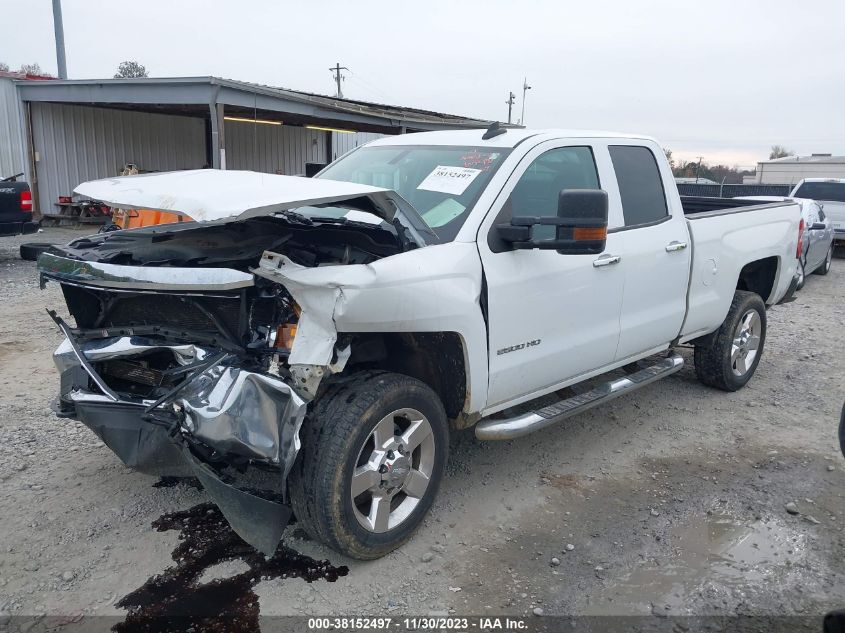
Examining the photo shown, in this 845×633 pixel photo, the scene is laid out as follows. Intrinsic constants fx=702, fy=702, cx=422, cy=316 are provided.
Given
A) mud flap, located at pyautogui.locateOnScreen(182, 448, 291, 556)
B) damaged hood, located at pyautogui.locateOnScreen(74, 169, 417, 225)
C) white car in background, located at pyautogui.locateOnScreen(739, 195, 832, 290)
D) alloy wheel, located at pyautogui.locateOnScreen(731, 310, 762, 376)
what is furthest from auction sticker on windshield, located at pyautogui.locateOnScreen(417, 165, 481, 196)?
white car in background, located at pyautogui.locateOnScreen(739, 195, 832, 290)

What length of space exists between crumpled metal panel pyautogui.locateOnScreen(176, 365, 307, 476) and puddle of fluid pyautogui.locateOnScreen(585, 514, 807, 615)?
4.95ft

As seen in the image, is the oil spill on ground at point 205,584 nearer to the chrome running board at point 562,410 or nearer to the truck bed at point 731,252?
the chrome running board at point 562,410

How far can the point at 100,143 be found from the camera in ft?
60.8

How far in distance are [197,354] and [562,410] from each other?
2.06 meters

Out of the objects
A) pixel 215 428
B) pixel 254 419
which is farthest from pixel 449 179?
pixel 215 428

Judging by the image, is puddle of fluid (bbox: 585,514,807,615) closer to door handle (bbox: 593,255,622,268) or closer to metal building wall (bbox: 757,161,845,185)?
door handle (bbox: 593,255,622,268)

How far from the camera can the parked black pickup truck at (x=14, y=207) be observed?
10.8 m

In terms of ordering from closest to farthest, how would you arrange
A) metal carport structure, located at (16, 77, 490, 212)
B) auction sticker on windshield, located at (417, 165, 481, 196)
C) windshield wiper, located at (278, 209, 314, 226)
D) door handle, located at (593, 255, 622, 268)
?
windshield wiper, located at (278, 209, 314, 226), auction sticker on windshield, located at (417, 165, 481, 196), door handle, located at (593, 255, 622, 268), metal carport structure, located at (16, 77, 490, 212)

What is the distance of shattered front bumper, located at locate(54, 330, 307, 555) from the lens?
2.92 m

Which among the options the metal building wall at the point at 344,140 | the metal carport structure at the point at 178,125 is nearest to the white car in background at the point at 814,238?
the metal carport structure at the point at 178,125

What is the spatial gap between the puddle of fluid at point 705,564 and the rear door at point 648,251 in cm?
128

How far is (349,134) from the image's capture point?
80.6 feet

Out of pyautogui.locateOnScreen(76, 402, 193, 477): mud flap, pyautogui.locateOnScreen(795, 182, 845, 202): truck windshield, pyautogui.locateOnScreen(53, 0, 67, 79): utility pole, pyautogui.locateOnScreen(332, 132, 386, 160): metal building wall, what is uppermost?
pyautogui.locateOnScreen(53, 0, 67, 79): utility pole

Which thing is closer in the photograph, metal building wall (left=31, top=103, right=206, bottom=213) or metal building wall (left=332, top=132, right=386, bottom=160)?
metal building wall (left=31, top=103, right=206, bottom=213)
